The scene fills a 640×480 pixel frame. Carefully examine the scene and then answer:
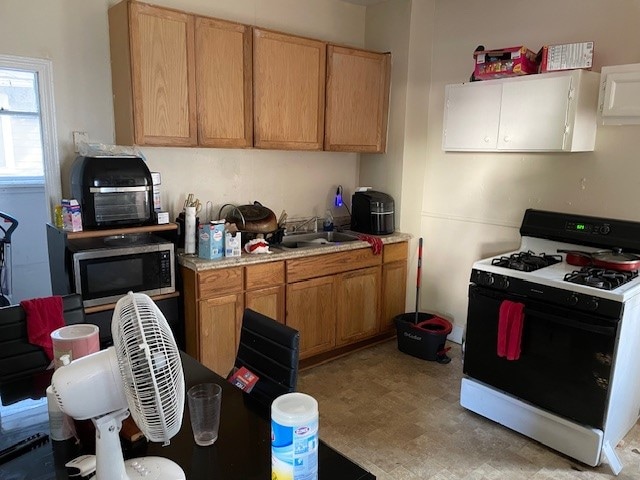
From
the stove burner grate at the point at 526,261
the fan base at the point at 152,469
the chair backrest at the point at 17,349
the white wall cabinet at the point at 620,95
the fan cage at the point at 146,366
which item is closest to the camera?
the fan cage at the point at 146,366

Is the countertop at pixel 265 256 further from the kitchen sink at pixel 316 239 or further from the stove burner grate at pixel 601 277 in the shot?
the stove burner grate at pixel 601 277

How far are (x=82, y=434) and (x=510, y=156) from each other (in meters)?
3.12

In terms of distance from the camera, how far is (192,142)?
2.92 m

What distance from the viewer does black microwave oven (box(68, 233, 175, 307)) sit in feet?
8.23

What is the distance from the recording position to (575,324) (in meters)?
2.40

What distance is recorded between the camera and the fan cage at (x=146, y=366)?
0.92 meters

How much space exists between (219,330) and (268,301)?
1.23 feet

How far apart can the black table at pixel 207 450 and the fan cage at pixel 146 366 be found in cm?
29

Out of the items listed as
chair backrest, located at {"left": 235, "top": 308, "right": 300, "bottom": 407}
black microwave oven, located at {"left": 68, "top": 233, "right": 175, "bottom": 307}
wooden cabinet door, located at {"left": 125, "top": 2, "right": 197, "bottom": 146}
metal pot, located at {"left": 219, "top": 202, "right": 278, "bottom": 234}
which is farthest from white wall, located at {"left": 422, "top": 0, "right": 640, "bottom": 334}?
chair backrest, located at {"left": 235, "top": 308, "right": 300, "bottom": 407}

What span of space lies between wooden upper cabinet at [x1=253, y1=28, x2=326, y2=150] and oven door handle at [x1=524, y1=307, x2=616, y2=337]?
6.21 feet

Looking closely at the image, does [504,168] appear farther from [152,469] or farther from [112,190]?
[152,469]

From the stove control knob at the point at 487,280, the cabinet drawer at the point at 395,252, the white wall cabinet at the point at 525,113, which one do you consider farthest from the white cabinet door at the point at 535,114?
the cabinet drawer at the point at 395,252

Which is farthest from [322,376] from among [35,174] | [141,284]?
[35,174]

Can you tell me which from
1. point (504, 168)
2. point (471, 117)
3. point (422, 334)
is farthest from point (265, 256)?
point (504, 168)
